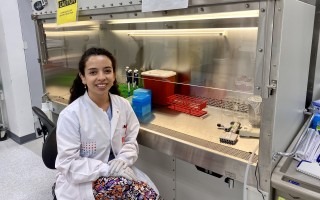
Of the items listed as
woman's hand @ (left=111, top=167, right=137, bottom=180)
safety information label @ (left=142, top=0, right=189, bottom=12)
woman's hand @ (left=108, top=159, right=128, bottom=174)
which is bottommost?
woman's hand @ (left=111, top=167, right=137, bottom=180)

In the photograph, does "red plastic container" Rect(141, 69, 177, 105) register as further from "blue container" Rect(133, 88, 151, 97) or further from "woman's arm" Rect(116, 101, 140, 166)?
"woman's arm" Rect(116, 101, 140, 166)

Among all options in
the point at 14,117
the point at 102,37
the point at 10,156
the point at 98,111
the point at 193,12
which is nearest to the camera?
the point at 193,12

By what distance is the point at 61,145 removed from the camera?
124 cm

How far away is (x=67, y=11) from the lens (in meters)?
1.71

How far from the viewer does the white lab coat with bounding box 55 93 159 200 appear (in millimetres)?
1222

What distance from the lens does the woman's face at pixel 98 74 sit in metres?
1.29

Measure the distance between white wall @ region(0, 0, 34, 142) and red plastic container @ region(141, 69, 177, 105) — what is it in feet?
6.95

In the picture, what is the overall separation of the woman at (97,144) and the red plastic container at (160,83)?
0.43 m

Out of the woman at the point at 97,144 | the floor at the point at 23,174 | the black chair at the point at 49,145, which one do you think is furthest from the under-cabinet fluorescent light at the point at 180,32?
the floor at the point at 23,174

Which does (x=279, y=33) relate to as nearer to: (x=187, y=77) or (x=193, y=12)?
(x=193, y=12)

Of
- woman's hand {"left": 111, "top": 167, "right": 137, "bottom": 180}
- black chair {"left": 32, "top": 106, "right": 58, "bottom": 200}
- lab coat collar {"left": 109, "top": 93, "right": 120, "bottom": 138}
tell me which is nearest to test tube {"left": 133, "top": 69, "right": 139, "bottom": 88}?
lab coat collar {"left": 109, "top": 93, "right": 120, "bottom": 138}

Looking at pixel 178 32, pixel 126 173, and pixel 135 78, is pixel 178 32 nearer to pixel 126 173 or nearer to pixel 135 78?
pixel 135 78

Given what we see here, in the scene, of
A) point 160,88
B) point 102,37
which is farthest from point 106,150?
point 102,37

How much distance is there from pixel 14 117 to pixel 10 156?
57cm
